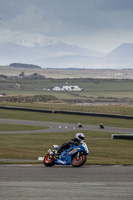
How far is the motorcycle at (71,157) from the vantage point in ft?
64.3

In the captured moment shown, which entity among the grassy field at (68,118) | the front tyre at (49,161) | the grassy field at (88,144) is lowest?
the grassy field at (68,118)

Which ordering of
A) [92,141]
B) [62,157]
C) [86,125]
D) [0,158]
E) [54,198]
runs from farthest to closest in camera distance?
[86,125] → [92,141] → [0,158] → [62,157] → [54,198]

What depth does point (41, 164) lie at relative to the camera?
813 inches

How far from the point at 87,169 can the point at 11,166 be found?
351 cm

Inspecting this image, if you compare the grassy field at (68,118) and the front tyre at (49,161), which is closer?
the front tyre at (49,161)

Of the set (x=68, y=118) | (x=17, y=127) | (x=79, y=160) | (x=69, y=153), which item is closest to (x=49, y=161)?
(x=69, y=153)

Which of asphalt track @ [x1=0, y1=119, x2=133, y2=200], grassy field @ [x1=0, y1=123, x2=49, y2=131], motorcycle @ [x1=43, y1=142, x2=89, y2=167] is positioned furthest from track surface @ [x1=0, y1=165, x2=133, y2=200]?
grassy field @ [x1=0, y1=123, x2=49, y2=131]

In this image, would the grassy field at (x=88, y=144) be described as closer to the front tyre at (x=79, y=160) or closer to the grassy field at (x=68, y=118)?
the grassy field at (x=68, y=118)

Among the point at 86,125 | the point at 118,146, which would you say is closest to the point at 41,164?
the point at 118,146

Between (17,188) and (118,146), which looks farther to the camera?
(118,146)

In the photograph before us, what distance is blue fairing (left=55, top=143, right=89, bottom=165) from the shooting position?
1964 centimetres

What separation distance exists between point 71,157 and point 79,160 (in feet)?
1.34

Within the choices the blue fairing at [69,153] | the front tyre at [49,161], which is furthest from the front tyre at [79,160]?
the front tyre at [49,161]

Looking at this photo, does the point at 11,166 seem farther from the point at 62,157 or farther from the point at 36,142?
the point at 36,142
